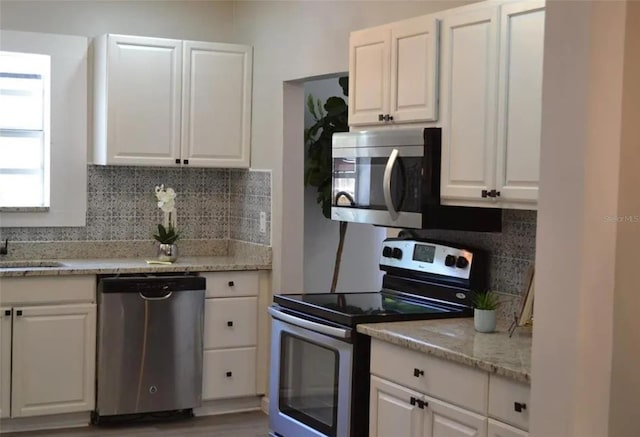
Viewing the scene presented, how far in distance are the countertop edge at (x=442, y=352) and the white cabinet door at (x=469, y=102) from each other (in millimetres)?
612

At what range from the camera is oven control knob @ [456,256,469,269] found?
3809 mm

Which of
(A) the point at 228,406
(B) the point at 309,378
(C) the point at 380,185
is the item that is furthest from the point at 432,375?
(A) the point at 228,406

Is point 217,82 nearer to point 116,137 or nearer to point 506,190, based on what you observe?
point 116,137

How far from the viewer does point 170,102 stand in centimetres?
522

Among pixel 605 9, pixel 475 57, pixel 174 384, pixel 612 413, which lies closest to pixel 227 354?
pixel 174 384

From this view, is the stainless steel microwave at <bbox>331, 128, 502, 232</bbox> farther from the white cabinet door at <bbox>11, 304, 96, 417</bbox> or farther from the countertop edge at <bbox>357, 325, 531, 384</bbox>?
the white cabinet door at <bbox>11, 304, 96, 417</bbox>

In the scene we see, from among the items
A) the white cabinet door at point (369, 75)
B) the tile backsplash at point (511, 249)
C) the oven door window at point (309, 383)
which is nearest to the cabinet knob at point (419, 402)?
the oven door window at point (309, 383)

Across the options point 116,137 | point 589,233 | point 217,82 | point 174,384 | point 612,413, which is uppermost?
point 217,82

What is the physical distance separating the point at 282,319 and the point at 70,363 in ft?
4.61

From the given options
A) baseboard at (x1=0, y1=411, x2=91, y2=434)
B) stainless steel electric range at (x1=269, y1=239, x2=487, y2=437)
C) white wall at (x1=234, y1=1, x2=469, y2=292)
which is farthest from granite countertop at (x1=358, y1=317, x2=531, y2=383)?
baseboard at (x1=0, y1=411, x2=91, y2=434)

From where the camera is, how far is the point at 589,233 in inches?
95.2

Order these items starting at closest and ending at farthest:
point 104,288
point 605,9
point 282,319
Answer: point 605,9
point 282,319
point 104,288

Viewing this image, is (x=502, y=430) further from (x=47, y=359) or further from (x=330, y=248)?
(x=330, y=248)

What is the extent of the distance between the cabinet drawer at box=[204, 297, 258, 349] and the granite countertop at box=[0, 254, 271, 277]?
0.20 m
